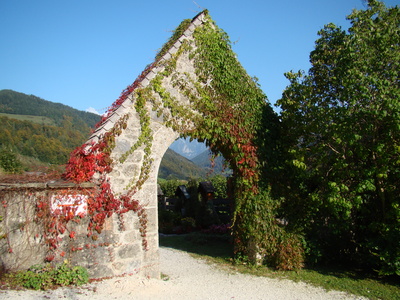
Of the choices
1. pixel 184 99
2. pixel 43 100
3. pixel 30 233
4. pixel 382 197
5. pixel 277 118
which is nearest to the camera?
pixel 30 233

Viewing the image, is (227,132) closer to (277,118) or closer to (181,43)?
(277,118)

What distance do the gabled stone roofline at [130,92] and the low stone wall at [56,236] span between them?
1.08 meters

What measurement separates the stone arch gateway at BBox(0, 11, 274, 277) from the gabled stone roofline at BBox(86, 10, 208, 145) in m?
0.02

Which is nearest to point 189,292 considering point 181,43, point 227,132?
point 227,132

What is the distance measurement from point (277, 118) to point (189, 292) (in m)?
4.52

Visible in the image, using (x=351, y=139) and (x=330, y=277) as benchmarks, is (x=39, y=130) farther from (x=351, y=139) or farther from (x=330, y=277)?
(x=351, y=139)

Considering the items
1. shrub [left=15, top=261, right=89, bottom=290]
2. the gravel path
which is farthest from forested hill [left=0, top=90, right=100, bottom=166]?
the gravel path

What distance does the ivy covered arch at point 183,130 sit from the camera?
234 inches

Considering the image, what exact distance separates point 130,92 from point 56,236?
9.97 feet

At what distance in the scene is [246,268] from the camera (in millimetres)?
7199

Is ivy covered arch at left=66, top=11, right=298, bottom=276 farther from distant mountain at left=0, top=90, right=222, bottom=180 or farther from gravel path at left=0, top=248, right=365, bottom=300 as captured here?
distant mountain at left=0, top=90, right=222, bottom=180

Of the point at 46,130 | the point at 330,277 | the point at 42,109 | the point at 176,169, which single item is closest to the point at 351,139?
the point at 330,277

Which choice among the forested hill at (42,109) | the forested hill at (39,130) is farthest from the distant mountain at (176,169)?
the forested hill at (39,130)

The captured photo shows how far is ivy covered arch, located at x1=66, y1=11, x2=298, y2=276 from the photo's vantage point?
19.5 feet
